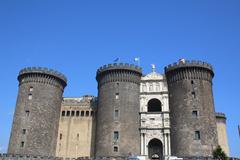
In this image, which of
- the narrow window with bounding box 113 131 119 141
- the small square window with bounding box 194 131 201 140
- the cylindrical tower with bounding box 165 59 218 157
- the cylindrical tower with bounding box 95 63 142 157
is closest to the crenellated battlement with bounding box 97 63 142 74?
the cylindrical tower with bounding box 95 63 142 157

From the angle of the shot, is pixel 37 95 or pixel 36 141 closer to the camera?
pixel 36 141

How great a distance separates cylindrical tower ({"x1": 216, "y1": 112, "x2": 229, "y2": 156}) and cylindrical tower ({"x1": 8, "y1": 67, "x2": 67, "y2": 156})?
35.4 meters

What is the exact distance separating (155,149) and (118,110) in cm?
969

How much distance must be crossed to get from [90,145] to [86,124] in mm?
4194

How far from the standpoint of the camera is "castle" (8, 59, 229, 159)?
5131 cm

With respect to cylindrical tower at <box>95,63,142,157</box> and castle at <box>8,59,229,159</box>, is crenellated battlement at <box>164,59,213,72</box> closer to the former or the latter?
castle at <box>8,59,229,159</box>

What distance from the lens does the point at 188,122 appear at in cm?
5106

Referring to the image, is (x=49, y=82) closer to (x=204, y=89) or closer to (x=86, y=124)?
(x=86, y=124)

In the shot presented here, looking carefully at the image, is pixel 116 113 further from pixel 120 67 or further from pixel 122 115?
pixel 120 67

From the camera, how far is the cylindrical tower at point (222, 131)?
68.0m

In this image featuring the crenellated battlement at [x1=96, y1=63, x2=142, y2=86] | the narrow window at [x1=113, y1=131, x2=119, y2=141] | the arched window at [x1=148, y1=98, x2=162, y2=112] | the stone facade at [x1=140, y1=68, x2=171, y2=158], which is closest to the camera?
the narrow window at [x1=113, y1=131, x2=119, y2=141]

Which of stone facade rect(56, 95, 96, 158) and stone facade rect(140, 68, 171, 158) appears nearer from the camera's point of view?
stone facade rect(140, 68, 171, 158)

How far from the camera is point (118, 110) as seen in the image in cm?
5403

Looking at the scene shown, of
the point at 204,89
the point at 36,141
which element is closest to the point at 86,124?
the point at 36,141
